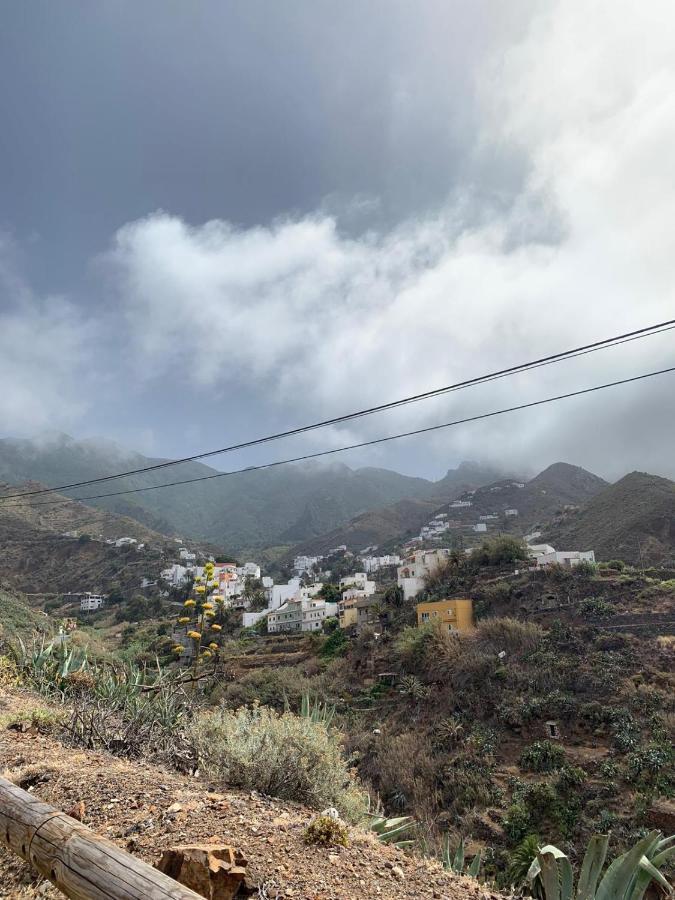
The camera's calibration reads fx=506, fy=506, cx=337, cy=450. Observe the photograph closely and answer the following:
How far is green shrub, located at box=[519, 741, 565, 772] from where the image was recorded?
16.4 meters

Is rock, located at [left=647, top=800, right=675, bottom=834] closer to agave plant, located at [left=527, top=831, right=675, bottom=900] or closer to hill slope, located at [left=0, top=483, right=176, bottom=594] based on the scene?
agave plant, located at [left=527, top=831, right=675, bottom=900]

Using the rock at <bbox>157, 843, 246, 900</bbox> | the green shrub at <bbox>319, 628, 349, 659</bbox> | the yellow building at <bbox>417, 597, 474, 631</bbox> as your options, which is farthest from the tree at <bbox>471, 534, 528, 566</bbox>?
the rock at <bbox>157, 843, 246, 900</bbox>

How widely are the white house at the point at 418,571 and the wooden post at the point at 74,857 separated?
1420 inches

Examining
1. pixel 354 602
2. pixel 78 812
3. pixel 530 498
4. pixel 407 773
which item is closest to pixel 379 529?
pixel 530 498

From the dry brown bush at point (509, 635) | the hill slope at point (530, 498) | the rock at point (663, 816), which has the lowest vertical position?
the rock at point (663, 816)

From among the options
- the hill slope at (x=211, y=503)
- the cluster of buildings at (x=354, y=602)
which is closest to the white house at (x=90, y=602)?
the cluster of buildings at (x=354, y=602)

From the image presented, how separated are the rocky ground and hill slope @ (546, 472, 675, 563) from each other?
42649 millimetres

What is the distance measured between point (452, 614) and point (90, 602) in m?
39.2

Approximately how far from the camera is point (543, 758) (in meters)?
16.7

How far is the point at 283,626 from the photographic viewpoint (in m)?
46.7

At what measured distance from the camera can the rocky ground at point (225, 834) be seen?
279 centimetres

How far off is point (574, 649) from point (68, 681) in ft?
69.6

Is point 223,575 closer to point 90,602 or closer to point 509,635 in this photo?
point 90,602

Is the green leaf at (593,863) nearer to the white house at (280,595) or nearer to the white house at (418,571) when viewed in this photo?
the white house at (418,571)
